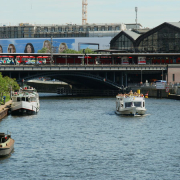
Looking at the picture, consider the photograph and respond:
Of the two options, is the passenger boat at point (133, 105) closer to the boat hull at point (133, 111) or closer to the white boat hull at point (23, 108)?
the boat hull at point (133, 111)

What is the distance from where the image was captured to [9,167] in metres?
48.6

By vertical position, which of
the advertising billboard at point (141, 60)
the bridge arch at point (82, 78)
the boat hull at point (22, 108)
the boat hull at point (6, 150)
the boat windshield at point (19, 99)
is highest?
the advertising billboard at point (141, 60)

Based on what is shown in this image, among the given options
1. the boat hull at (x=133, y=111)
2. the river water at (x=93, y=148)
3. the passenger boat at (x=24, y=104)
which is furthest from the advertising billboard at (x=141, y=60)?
the river water at (x=93, y=148)

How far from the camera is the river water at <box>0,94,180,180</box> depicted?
155 ft

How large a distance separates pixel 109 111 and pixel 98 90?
81.8 meters

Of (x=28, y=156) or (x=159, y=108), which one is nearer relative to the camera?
(x=28, y=156)

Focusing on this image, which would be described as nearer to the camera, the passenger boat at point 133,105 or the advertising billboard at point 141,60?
the passenger boat at point 133,105

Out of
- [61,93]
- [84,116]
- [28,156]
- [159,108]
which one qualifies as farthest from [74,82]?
[28,156]

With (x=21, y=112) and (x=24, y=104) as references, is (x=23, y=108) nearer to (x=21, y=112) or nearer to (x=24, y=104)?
(x=24, y=104)

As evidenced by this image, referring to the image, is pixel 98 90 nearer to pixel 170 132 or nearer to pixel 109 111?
pixel 109 111

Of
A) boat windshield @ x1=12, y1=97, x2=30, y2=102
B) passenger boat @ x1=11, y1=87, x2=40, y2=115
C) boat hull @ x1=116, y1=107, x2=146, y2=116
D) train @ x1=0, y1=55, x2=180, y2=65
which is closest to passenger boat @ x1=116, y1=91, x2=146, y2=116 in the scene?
boat hull @ x1=116, y1=107, x2=146, y2=116

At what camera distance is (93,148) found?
5897cm

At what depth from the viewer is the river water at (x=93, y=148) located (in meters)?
47.2

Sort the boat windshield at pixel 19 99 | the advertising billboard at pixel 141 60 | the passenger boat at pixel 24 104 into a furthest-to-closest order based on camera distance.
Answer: the advertising billboard at pixel 141 60, the boat windshield at pixel 19 99, the passenger boat at pixel 24 104
